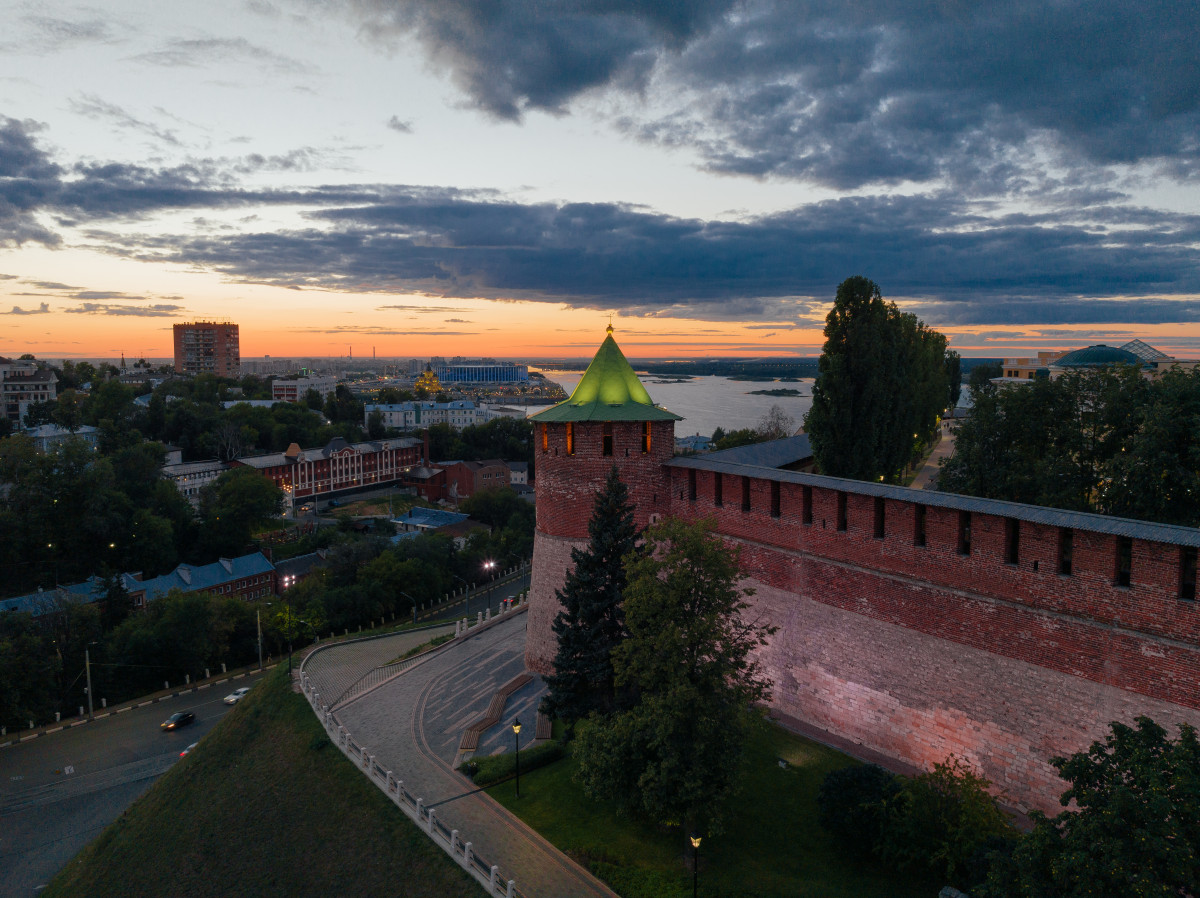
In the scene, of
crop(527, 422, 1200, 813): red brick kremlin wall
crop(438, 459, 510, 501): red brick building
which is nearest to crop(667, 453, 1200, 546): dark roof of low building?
crop(527, 422, 1200, 813): red brick kremlin wall

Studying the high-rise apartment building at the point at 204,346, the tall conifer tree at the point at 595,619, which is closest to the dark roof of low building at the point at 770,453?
the tall conifer tree at the point at 595,619

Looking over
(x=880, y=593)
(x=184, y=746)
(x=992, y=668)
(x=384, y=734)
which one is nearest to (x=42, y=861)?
(x=184, y=746)

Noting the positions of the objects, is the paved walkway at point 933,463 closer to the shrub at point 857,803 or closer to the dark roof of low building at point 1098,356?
the dark roof of low building at point 1098,356

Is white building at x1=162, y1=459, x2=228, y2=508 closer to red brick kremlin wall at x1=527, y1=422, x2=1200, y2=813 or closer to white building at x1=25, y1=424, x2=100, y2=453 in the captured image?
white building at x1=25, y1=424, x2=100, y2=453

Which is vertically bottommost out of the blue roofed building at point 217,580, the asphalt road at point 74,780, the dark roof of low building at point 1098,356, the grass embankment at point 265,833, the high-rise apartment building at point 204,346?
the asphalt road at point 74,780

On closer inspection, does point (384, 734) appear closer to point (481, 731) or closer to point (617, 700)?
point (481, 731)

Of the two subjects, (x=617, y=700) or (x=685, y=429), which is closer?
(x=617, y=700)

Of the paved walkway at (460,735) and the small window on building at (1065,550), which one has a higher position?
the small window on building at (1065,550)

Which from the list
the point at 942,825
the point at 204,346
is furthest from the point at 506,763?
the point at 204,346
